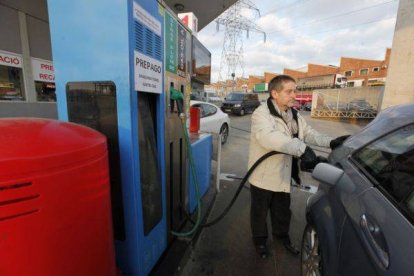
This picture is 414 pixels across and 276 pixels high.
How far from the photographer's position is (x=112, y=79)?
156 centimetres

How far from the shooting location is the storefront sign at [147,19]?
1519mm

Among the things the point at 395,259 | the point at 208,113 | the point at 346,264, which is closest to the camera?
the point at 395,259

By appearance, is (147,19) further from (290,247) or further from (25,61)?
(25,61)

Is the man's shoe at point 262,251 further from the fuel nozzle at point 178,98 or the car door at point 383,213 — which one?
the fuel nozzle at point 178,98

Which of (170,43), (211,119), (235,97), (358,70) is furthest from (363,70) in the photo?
(170,43)

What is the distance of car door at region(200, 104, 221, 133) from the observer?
7172 millimetres

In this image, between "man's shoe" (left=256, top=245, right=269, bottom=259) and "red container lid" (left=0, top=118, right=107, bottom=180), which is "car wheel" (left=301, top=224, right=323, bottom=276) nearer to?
"man's shoe" (left=256, top=245, right=269, bottom=259)

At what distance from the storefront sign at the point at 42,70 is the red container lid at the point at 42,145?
19.9 feet

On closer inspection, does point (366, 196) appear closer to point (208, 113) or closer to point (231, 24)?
point (208, 113)

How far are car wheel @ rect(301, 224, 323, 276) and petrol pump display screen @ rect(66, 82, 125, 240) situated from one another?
4.73 ft

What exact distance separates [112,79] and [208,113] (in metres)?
6.20

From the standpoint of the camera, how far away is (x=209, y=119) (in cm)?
752

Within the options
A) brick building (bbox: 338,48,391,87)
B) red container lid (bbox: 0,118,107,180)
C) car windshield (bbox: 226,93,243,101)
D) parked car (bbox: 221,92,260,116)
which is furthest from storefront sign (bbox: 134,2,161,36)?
brick building (bbox: 338,48,391,87)

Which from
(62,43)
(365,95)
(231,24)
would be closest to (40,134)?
(62,43)
